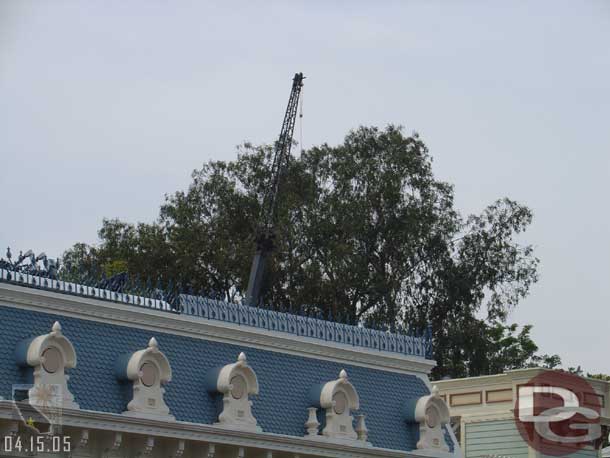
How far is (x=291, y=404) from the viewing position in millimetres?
35125

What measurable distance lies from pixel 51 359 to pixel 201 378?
16.5 ft

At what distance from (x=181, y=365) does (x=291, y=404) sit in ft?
11.8

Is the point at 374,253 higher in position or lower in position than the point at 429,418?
higher

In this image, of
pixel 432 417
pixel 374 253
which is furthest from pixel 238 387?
pixel 374 253

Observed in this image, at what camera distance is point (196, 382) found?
33062mm

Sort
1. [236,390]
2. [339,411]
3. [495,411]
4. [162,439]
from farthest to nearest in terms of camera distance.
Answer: [495,411], [339,411], [236,390], [162,439]

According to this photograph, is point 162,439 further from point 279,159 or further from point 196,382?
point 279,159

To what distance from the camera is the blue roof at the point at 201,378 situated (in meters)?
30.2

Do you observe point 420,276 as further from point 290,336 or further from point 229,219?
point 290,336

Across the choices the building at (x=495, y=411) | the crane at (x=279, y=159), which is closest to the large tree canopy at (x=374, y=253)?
the crane at (x=279, y=159)

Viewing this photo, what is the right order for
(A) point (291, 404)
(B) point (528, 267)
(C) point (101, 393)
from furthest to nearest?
(B) point (528, 267) → (A) point (291, 404) → (C) point (101, 393)

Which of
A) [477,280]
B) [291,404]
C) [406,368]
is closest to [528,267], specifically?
[477,280]

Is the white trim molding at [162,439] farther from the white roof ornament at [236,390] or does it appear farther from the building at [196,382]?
the white roof ornament at [236,390]

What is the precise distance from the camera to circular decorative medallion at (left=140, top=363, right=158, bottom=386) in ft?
102
